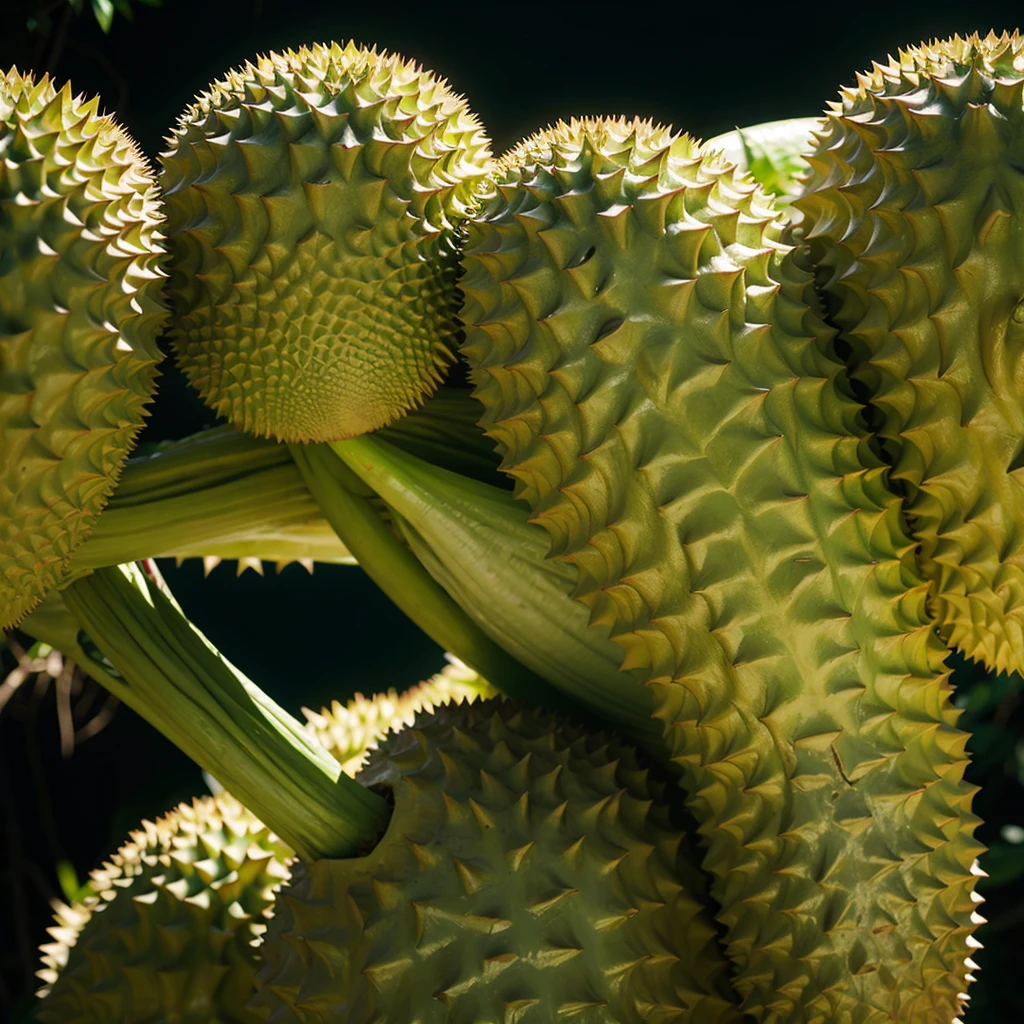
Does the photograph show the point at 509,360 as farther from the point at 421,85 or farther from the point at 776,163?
the point at 776,163

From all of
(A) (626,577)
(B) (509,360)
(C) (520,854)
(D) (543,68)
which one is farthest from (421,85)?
(D) (543,68)

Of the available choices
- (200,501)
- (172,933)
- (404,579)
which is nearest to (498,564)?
(404,579)

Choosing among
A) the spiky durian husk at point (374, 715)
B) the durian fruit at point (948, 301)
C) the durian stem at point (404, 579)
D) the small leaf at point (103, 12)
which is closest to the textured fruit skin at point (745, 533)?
the durian fruit at point (948, 301)

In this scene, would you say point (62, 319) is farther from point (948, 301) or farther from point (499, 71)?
point (499, 71)

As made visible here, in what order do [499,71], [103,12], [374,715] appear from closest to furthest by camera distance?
[374,715], [103,12], [499,71]

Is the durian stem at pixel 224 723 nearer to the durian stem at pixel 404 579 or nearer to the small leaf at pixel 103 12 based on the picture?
the durian stem at pixel 404 579

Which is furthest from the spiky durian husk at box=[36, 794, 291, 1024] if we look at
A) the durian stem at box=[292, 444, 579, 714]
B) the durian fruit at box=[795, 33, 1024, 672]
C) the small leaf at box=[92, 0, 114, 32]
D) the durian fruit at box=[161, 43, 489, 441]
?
the small leaf at box=[92, 0, 114, 32]

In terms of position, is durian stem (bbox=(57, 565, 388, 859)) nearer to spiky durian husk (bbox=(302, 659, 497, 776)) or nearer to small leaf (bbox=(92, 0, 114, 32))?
spiky durian husk (bbox=(302, 659, 497, 776))
